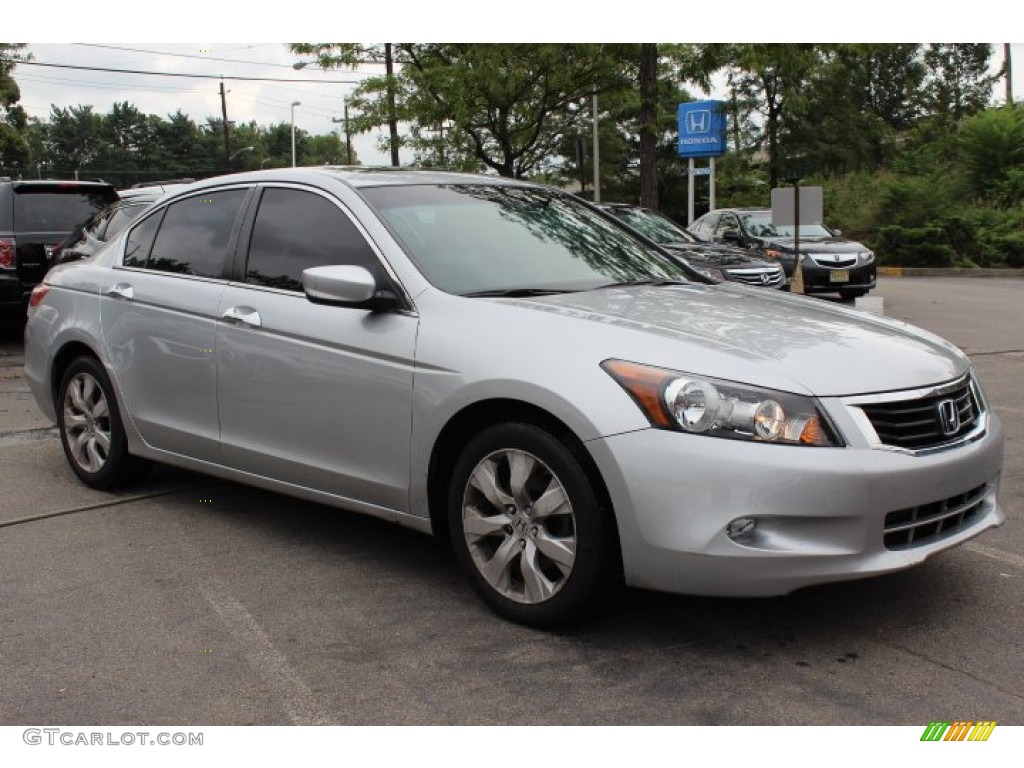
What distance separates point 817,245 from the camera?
17.2 metres

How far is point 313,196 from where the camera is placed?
4.77 m

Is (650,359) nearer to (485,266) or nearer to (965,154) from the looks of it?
(485,266)

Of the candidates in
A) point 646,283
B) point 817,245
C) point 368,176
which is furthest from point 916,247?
point 368,176

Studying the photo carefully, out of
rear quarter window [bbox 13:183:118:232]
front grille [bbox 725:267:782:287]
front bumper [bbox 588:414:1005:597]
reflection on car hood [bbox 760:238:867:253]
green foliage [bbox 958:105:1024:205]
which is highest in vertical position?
green foliage [bbox 958:105:1024:205]

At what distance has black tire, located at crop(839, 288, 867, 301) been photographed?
1692cm

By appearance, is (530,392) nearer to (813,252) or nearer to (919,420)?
(919,420)

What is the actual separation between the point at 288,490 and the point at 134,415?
1171 millimetres

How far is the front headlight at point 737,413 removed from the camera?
3.38 m

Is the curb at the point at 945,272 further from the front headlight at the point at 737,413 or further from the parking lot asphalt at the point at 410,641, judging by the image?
the front headlight at the point at 737,413

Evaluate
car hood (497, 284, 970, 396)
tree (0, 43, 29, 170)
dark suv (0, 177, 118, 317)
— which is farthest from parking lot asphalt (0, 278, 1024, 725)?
tree (0, 43, 29, 170)

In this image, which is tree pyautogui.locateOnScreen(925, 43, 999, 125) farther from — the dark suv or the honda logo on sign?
the dark suv

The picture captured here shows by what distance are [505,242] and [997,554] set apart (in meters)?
2.37

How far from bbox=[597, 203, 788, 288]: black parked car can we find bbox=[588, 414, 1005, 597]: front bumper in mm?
8500

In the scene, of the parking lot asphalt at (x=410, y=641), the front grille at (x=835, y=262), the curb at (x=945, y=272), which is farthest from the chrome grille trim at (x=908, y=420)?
the curb at (x=945, y=272)
